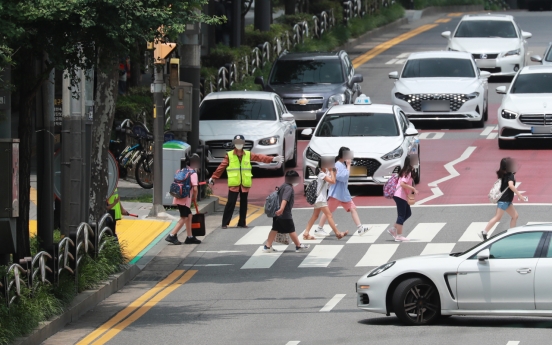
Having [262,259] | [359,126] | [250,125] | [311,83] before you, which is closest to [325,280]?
[262,259]

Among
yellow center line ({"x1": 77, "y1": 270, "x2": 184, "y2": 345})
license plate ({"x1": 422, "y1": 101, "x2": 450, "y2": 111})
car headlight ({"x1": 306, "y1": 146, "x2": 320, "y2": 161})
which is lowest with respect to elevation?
yellow center line ({"x1": 77, "y1": 270, "x2": 184, "y2": 345})

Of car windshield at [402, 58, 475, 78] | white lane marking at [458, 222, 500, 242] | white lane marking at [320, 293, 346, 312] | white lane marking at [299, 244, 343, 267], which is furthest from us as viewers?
car windshield at [402, 58, 475, 78]

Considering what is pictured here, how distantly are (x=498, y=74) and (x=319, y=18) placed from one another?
440 inches

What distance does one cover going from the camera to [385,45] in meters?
51.2

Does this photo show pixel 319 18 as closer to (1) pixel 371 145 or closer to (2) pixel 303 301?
(1) pixel 371 145

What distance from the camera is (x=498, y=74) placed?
39281mm

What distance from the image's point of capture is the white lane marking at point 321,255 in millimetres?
18359

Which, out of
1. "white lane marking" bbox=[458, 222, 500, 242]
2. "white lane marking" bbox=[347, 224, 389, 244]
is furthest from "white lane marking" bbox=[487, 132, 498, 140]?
"white lane marking" bbox=[347, 224, 389, 244]

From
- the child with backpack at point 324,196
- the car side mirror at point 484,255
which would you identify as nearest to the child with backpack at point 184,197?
the child with backpack at point 324,196

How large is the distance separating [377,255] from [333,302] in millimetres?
3270

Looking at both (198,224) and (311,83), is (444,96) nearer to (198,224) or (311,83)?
(311,83)

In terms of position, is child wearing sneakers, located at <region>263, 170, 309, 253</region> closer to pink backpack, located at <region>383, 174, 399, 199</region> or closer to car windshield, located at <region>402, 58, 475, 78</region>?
pink backpack, located at <region>383, 174, 399, 199</region>

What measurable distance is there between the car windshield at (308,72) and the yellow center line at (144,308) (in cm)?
1530

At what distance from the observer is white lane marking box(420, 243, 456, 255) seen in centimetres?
1867
